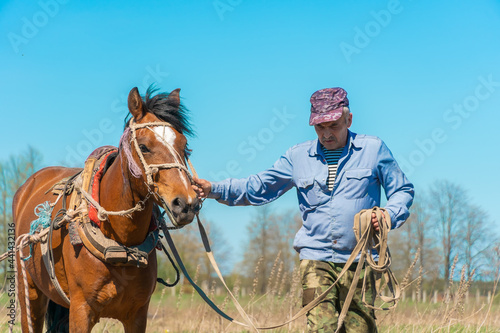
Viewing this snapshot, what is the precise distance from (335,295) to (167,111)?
174 cm

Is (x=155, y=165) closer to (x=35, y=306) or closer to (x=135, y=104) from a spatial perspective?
(x=135, y=104)

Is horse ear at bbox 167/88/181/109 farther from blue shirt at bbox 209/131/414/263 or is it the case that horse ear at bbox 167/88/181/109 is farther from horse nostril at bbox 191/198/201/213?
horse nostril at bbox 191/198/201/213

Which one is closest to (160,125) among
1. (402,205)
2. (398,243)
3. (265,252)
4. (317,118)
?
(317,118)

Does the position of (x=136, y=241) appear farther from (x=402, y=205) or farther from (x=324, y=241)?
(x=402, y=205)

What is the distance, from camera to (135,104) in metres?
3.79

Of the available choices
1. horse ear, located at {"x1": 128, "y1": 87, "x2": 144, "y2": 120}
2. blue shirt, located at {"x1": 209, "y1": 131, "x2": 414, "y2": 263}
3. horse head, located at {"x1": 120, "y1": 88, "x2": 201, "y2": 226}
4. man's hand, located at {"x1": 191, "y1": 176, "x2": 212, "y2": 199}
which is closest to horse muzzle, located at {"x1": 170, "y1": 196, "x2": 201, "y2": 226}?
horse head, located at {"x1": 120, "y1": 88, "x2": 201, "y2": 226}

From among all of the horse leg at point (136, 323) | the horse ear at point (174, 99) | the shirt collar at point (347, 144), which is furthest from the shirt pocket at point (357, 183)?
the horse leg at point (136, 323)

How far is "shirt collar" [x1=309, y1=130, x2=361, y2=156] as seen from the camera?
3832 millimetres

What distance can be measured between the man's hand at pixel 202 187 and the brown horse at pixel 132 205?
0.71 feet

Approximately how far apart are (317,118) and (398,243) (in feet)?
55.9

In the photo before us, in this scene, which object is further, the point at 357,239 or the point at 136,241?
the point at 136,241

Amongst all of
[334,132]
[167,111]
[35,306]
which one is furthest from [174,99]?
[35,306]

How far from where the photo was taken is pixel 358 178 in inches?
146

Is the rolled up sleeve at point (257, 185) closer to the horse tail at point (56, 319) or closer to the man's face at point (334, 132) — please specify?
the man's face at point (334, 132)
